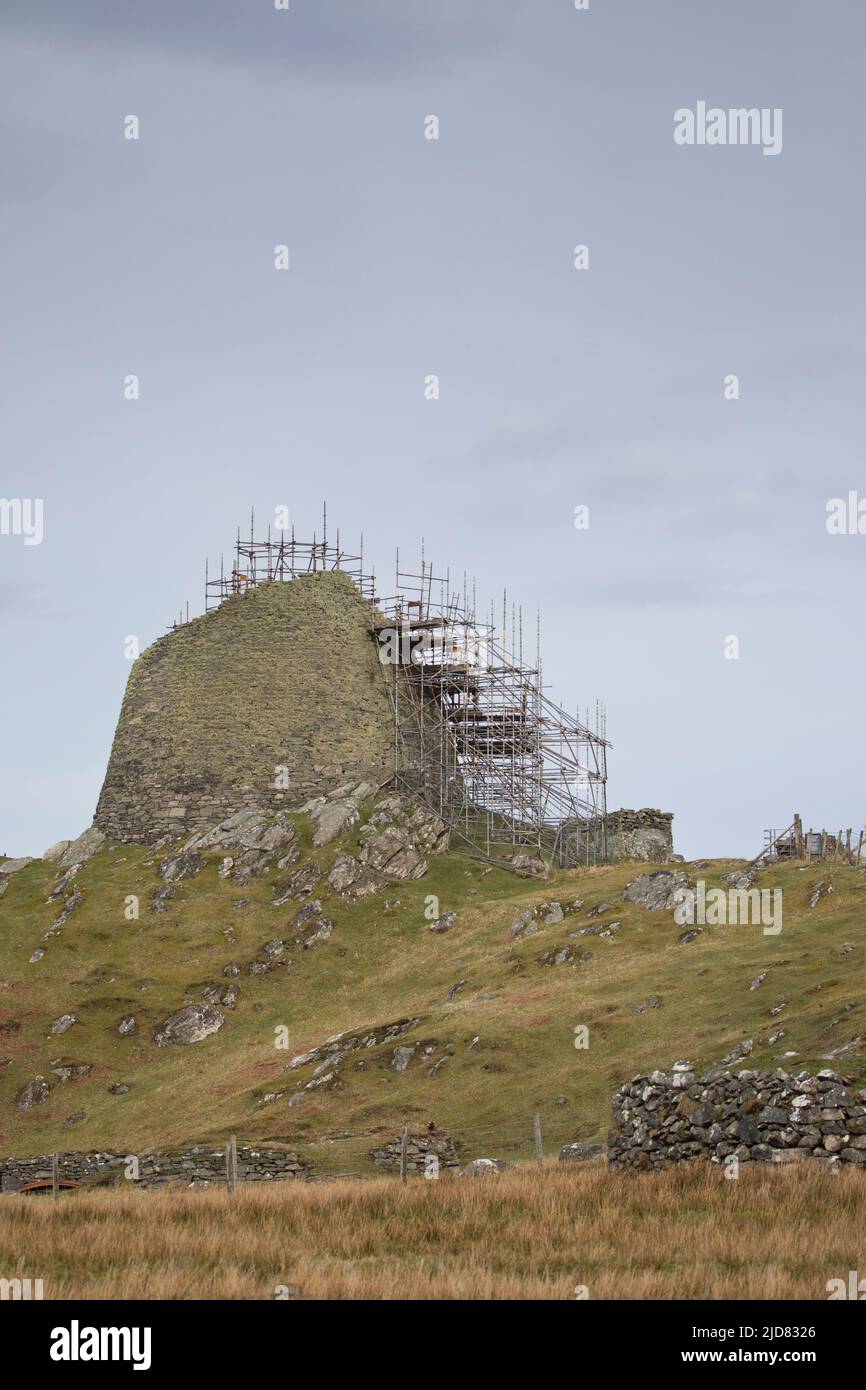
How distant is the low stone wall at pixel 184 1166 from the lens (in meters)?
36.4

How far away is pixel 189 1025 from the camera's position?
5884 cm

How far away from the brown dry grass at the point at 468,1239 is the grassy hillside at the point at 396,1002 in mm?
5125

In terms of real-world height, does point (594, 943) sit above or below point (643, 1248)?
above

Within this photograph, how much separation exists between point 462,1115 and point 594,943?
52.3ft

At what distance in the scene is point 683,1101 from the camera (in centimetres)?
2722

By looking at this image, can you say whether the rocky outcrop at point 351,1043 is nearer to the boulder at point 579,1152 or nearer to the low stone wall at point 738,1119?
the boulder at point 579,1152

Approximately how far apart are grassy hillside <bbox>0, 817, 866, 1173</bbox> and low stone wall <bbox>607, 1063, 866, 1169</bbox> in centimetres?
115

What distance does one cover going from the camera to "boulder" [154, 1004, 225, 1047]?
191 feet

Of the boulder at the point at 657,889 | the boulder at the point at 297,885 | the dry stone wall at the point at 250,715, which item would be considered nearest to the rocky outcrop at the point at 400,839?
the boulder at the point at 297,885

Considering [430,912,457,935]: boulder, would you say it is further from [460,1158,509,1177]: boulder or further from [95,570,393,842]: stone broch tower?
[460,1158,509,1177]: boulder

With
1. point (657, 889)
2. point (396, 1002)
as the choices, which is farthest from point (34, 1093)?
point (657, 889)
